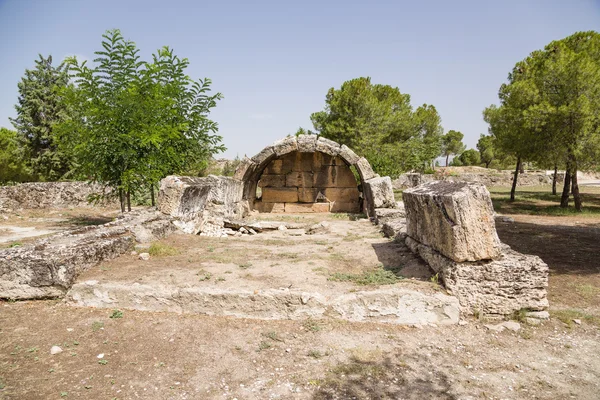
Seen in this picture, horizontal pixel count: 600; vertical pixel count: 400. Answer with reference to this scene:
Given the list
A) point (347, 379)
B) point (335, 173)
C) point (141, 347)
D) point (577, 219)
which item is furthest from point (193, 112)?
point (577, 219)

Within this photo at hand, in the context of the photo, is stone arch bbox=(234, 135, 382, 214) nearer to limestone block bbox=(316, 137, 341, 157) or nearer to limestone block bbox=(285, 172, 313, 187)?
limestone block bbox=(316, 137, 341, 157)

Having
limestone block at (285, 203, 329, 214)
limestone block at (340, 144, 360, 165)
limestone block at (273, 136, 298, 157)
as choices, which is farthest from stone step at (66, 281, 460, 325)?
limestone block at (285, 203, 329, 214)

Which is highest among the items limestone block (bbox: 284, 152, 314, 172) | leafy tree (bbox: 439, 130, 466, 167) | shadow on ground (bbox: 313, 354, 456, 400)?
leafy tree (bbox: 439, 130, 466, 167)

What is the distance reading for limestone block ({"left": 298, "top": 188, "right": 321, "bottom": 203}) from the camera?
563 inches

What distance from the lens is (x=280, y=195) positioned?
47.3 feet

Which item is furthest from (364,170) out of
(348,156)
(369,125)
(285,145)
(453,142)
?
(453,142)

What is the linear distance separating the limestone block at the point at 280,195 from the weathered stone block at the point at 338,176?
1.22 metres

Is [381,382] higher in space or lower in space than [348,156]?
lower

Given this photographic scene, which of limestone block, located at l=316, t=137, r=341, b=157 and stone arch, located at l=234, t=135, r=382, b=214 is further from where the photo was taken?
limestone block, located at l=316, t=137, r=341, b=157

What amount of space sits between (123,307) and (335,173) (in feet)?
34.4

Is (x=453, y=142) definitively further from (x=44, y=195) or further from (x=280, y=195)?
(x=44, y=195)

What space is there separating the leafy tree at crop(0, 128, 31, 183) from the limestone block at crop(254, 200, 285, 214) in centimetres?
1835

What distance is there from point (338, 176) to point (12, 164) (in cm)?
2190

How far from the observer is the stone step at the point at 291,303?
13.8 feet
